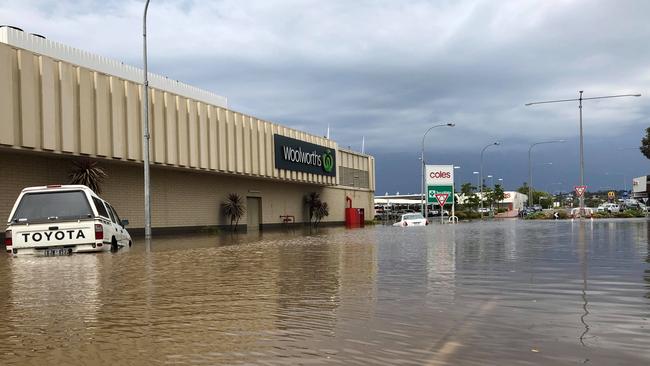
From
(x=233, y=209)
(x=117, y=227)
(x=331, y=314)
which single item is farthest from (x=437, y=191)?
(x=331, y=314)

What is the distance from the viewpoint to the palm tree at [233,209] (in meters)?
39.8

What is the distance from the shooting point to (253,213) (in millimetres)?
44688

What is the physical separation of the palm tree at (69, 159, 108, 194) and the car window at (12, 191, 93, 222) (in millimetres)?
11183

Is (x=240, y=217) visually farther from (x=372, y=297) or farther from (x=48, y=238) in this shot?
(x=372, y=297)

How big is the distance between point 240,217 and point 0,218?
18590 mm

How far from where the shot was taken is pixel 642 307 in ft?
22.3

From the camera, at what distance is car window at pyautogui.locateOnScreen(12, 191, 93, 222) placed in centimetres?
1509

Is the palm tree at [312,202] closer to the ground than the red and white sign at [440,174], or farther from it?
closer to the ground

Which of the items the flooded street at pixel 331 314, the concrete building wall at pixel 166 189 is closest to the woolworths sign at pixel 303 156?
the concrete building wall at pixel 166 189

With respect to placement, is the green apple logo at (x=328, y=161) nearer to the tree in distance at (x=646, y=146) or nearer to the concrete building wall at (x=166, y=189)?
the concrete building wall at (x=166, y=189)

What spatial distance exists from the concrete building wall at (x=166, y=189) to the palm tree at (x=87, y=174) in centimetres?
66

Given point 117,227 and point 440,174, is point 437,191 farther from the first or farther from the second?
point 117,227

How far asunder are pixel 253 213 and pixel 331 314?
38534 millimetres

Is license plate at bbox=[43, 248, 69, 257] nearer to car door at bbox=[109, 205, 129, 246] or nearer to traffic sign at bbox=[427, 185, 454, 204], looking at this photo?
car door at bbox=[109, 205, 129, 246]
